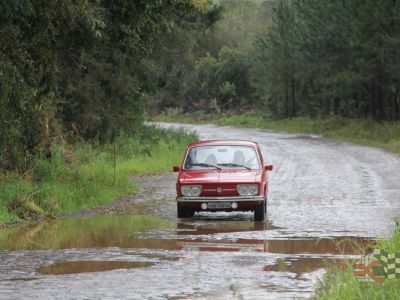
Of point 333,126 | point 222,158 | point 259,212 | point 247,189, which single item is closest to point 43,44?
point 222,158

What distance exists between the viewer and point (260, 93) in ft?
302

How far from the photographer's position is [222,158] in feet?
59.9

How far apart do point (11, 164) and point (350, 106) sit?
166 ft

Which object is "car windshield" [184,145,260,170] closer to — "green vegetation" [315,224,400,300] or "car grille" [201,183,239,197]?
"car grille" [201,183,239,197]

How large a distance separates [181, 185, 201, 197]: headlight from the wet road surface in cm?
55

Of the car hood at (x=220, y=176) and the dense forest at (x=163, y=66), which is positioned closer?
the car hood at (x=220, y=176)

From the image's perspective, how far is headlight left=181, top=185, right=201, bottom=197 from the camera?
676 inches

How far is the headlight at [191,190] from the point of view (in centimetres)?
1716

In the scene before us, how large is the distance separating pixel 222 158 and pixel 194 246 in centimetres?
475

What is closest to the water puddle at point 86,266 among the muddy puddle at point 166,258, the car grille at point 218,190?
the muddy puddle at point 166,258

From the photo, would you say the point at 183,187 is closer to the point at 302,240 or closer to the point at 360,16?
the point at 302,240

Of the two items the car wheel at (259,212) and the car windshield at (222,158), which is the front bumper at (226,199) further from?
the car windshield at (222,158)

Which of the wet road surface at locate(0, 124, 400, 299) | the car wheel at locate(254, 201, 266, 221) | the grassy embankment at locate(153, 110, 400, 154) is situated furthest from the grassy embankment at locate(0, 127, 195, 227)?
the grassy embankment at locate(153, 110, 400, 154)

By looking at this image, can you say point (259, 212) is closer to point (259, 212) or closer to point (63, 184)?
point (259, 212)
